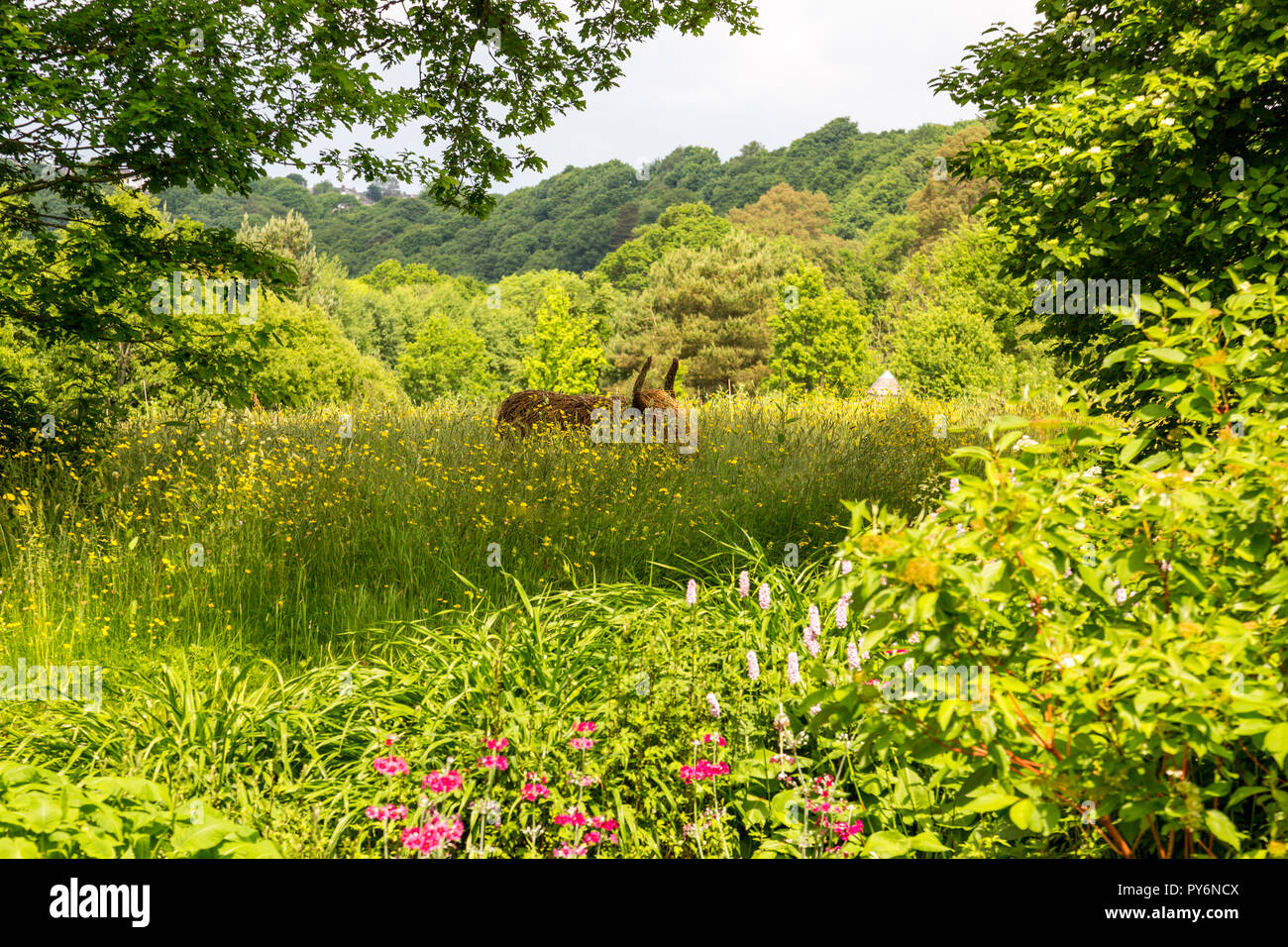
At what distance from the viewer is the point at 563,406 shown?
9.57 m

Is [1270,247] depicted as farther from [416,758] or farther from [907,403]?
[907,403]

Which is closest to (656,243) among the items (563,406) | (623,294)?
(623,294)

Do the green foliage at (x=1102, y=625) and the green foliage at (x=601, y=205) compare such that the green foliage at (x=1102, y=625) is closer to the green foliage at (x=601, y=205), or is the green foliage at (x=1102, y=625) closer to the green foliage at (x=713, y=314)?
the green foliage at (x=713, y=314)

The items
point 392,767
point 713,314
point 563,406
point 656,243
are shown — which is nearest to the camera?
point 392,767

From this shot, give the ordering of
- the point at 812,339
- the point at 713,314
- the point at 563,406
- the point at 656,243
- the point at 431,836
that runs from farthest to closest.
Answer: the point at 656,243, the point at 713,314, the point at 812,339, the point at 563,406, the point at 431,836

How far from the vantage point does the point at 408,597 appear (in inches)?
234

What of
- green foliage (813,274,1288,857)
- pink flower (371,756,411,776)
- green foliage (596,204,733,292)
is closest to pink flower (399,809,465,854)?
pink flower (371,756,411,776)

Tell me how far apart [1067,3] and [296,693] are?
745cm

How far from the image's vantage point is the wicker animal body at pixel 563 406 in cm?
938

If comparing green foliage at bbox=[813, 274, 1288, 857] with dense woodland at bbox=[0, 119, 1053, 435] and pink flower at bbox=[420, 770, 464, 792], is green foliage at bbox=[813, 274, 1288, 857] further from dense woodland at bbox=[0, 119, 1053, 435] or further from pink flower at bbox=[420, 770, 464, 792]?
dense woodland at bbox=[0, 119, 1053, 435]

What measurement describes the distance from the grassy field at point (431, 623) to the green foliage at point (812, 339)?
29.8 metres

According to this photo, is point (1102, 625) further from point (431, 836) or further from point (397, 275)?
point (397, 275)


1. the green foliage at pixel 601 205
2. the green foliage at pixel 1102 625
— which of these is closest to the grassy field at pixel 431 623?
the green foliage at pixel 1102 625

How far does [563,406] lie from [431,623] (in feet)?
14.8
